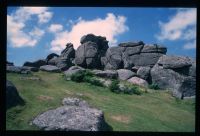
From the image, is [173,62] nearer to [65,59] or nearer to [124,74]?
[124,74]

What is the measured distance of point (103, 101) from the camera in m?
16.0

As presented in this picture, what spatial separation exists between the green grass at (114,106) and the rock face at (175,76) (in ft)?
6.25

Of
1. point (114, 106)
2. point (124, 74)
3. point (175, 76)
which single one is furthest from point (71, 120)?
point (124, 74)

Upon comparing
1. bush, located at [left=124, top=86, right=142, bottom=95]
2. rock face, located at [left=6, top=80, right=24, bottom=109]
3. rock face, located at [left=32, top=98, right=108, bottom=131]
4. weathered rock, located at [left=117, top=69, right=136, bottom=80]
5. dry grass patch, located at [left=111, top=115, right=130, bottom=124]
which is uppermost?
weathered rock, located at [left=117, top=69, right=136, bottom=80]

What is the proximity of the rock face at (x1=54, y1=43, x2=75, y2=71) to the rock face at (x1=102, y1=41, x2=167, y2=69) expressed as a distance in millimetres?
3555

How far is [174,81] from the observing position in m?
23.6

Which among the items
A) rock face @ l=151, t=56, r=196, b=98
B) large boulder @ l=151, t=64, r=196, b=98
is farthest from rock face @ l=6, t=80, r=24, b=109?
rock face @ l=151, t=56, r=196, b=98

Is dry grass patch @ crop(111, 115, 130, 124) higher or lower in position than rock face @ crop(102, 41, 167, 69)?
lower

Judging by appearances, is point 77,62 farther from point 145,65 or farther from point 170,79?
point 170,79

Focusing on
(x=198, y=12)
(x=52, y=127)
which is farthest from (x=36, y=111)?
(x=198, y=12)

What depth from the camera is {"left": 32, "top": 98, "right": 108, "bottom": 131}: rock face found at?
32.7 ft

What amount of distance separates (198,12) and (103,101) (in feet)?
25.7

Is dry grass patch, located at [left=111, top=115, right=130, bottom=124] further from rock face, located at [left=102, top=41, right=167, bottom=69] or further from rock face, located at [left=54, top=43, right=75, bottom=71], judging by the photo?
rock face, located at [left=102, top=41, right=167, bottom=69]

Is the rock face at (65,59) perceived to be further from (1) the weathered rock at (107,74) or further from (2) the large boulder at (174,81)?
(2) the large boulder at (174,81)
